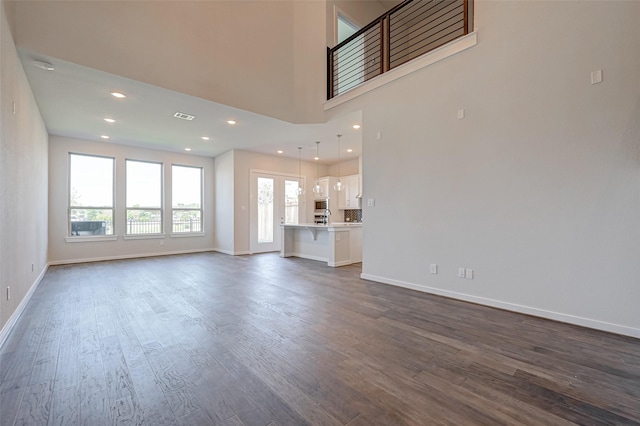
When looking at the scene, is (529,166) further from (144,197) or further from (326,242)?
(144,197)

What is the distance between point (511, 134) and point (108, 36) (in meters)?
4.87

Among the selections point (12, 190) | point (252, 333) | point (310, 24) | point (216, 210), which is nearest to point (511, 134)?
point (252, 333)

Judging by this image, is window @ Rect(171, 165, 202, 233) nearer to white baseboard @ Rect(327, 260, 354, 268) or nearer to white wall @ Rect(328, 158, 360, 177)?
white wall @ Rect(328, 158, 360, 177)

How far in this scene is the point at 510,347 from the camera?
224 cm

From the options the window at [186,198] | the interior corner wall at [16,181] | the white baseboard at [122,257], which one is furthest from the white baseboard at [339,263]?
the window at [186,198]

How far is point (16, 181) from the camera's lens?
2965 millimetres

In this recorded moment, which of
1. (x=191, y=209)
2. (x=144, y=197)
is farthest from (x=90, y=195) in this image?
(x=191, y=209)

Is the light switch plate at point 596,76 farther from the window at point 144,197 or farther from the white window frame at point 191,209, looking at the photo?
the window at point 144,197

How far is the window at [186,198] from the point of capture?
7.71m

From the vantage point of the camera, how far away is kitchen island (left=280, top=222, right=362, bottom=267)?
5793 mm

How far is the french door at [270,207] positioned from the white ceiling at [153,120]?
92 centimetres

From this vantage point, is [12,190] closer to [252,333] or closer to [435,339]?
[252,333]

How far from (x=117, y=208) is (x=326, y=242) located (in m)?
5.19

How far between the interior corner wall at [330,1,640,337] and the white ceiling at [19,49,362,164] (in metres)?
1.79
